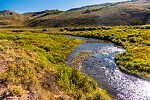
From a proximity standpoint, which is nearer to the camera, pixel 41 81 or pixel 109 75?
pixel 41 81

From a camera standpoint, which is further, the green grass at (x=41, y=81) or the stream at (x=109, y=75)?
the stream at (x=109, y=75)

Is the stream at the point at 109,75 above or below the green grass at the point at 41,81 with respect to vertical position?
below

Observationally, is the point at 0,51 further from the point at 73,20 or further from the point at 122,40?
the point at 73,20

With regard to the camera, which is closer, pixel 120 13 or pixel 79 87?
pixel 79 87

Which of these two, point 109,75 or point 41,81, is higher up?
point 41,81

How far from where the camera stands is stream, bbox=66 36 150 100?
39.4 m

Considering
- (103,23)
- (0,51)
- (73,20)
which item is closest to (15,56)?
(0,51)

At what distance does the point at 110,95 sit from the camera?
126 feet

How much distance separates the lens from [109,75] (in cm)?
4850

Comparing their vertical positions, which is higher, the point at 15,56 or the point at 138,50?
the point at 15,56

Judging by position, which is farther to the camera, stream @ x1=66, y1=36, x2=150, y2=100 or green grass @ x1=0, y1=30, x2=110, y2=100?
stream @ x1=66, y1=36, x2=150, y2=100

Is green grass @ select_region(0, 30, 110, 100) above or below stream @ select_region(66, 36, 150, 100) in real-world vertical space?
above

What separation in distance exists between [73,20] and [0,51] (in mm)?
138302

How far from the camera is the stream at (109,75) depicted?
129 ft
